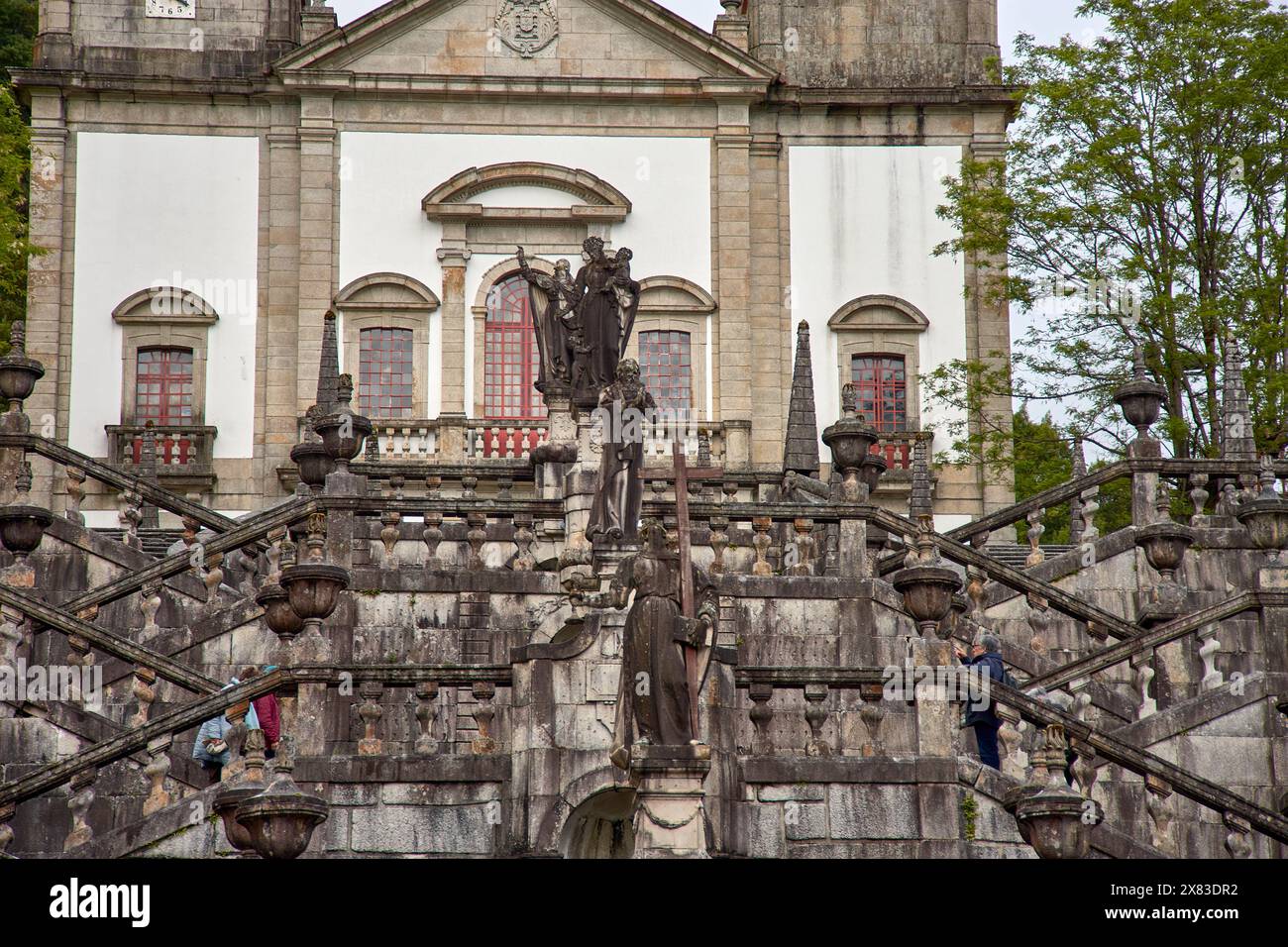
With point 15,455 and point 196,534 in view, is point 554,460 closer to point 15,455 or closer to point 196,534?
point 196,534

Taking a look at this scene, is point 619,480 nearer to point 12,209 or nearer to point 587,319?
point 587,319

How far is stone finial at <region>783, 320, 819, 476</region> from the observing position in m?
30.0

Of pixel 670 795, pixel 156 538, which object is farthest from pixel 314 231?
pixel 670 795

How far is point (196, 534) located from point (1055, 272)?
12744 mm

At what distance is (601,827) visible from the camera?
56.1 ft

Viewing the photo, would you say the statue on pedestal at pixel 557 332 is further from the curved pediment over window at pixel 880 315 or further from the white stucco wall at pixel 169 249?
the curved pediment over window at pixel 880 315

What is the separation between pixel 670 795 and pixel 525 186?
70.5 feet

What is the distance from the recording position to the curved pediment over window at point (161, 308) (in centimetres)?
3506

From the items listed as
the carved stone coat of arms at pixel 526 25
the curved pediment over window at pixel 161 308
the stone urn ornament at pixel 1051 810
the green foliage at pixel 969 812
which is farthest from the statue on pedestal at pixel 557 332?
the stone urn ornament at pixel 1051 810

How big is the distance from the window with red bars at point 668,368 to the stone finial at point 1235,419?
38.0ft

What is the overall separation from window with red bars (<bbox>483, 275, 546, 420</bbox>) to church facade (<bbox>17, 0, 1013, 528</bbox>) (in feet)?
0.13

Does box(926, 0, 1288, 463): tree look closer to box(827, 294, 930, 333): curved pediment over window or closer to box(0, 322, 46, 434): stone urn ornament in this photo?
box(827, 294, 930, 333): curved pediment over window
